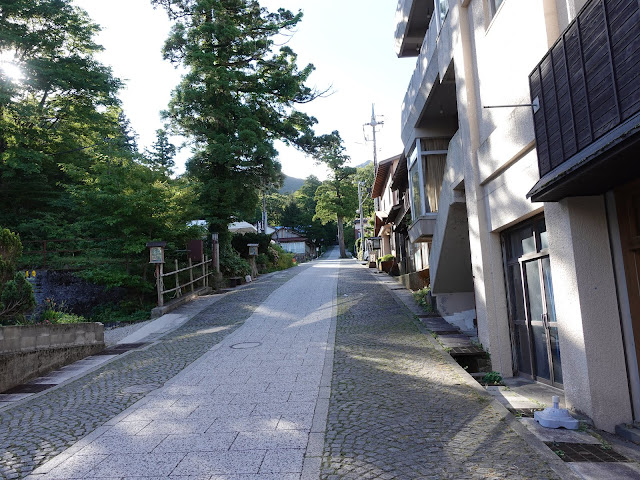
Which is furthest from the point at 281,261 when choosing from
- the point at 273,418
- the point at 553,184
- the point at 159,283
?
the point at 553,184

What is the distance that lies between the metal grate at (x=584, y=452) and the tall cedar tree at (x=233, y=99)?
18477 mm

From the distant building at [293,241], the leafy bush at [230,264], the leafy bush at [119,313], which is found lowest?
the leafy bush at [119,313]

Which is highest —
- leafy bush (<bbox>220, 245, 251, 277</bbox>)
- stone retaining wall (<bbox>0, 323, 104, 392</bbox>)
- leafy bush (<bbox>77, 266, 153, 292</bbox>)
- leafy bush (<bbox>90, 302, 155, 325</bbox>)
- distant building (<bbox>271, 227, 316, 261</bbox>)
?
distant building (<bbox>271, 227, 316, 261</bbox>)

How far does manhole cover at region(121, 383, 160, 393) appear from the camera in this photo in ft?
23.2

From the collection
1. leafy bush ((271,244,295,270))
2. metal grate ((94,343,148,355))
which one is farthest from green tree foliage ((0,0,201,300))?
leafy bush ((271,244,295,270))

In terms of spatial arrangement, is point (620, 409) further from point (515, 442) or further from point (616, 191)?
point (616, 191)

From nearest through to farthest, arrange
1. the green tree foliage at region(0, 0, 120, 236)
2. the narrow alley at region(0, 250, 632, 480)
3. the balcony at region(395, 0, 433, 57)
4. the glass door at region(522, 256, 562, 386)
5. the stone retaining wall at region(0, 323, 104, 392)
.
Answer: the narrow alley at region(0, 250, 632, 480) → the glass door at region(522, 256, 562, 386) → the stone retaining wall at region(0, 323, 104, 392) → the balcony at region(395, 0, 433, 57) → the green tree foliage at region(0, 0, 120, 236)

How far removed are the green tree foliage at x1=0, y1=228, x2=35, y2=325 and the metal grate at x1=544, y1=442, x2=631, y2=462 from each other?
10782 mm

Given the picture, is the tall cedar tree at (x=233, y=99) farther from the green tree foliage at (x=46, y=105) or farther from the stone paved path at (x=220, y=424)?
the stone paved path at (x=220, y=424)

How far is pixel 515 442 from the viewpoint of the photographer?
174 inches

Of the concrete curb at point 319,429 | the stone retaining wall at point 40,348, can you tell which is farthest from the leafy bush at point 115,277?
the concrete curb at point 319,429

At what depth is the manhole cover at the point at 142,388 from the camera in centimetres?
706

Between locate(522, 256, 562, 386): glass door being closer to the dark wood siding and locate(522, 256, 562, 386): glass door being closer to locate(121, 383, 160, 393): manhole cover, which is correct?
the dark wood siding

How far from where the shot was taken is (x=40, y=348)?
8.98 m
